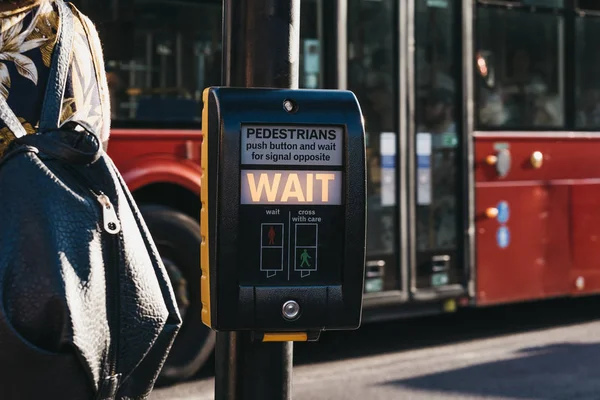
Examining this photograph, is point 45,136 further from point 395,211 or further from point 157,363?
point 395,211

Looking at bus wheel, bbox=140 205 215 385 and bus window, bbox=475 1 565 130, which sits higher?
bus window, bbox=475 1 565 130

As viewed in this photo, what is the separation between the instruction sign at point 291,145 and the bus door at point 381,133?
508cm

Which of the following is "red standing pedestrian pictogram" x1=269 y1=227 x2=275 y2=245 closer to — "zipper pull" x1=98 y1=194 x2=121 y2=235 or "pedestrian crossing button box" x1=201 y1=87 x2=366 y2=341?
"pedestrian crossing button box" x1=201 y1=87 x2=366 y2=341

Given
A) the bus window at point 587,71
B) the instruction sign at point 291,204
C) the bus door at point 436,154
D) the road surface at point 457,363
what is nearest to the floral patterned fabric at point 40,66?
the instruction sign at point 291,204

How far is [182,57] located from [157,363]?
15.4 feet

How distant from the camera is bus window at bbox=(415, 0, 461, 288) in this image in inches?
318

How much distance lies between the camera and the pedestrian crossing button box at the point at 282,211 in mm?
2590

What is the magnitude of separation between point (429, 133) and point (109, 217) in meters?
5.96

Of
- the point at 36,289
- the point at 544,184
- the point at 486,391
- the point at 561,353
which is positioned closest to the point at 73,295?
the point at 36,289

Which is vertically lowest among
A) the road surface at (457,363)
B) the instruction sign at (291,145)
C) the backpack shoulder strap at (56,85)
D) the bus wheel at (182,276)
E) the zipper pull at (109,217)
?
the road surface at (457,363)

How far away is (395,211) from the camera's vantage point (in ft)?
26.2

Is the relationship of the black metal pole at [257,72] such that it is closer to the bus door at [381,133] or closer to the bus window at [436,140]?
the bus door at [381,133]

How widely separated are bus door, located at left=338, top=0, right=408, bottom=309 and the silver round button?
5106 mm

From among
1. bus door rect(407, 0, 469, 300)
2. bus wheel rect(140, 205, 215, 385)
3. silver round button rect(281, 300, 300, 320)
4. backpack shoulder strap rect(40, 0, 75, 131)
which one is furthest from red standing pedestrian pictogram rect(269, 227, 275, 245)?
bus door rect(407, 0, 469, 300)
